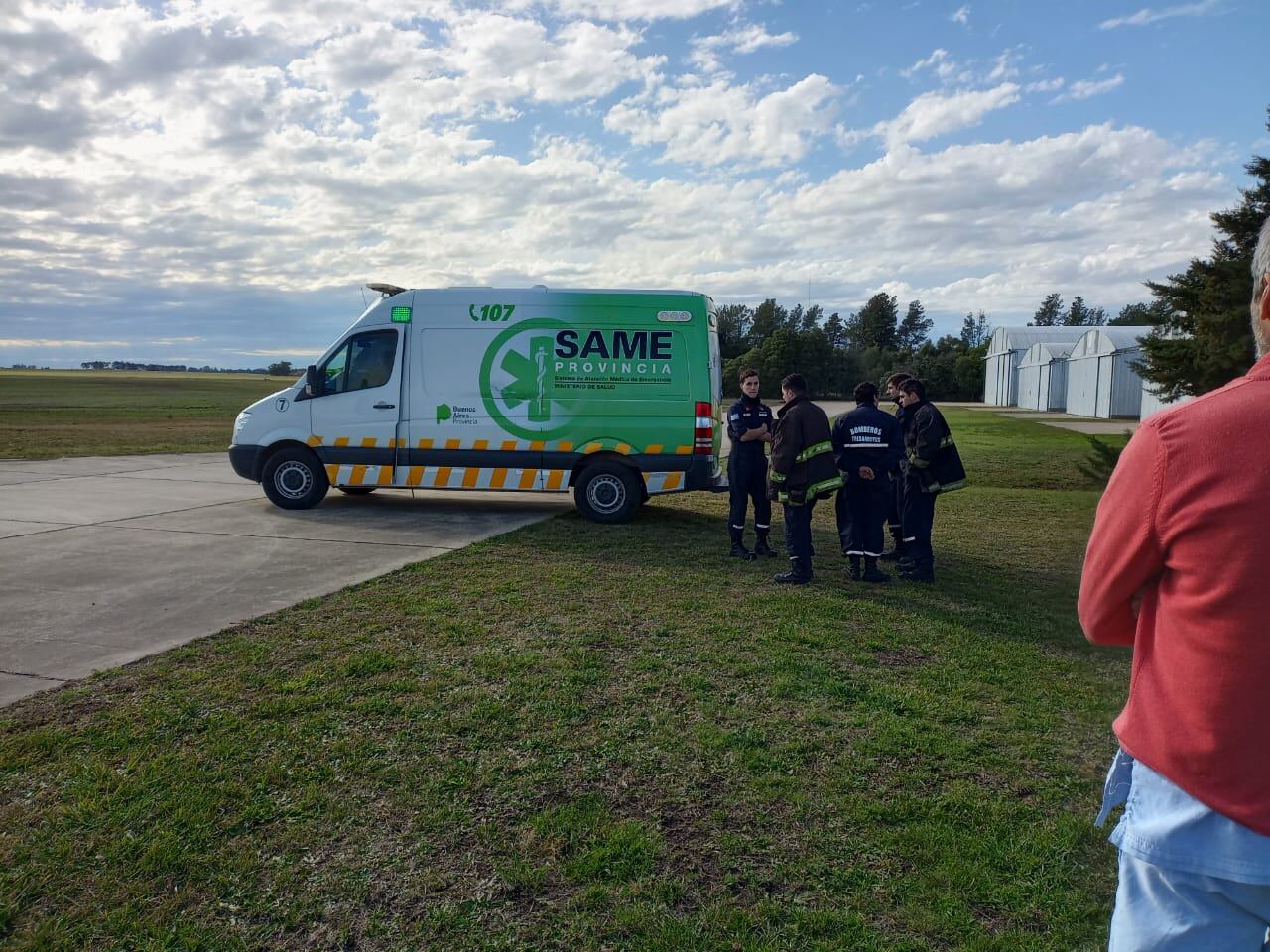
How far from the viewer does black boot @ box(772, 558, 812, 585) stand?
313 inches

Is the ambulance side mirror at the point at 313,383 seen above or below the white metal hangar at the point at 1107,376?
below

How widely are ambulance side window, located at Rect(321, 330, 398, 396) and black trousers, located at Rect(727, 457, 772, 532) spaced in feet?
14.8

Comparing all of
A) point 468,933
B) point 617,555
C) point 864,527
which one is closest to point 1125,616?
point 468,933

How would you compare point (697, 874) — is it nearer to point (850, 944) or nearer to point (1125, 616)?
point (850, 944)

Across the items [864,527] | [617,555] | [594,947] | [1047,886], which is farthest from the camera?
[617,555]

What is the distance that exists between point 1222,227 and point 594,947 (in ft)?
38.9

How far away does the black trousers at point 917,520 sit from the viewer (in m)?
8.18

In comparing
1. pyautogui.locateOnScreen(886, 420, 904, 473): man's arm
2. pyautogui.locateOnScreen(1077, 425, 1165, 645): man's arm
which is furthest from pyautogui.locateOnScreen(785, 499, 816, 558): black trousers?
pyautogui.locateOnScreen(1077, 425, 1165, 645): man's arm

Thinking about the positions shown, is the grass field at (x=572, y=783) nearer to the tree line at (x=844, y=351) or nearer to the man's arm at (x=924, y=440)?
the man's arm at (x=924, y=440)

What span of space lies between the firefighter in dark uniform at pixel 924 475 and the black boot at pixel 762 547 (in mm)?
1411

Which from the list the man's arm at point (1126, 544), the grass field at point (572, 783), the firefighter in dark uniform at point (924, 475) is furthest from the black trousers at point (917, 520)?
the man's arm at point (1126, 544)

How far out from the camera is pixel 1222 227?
1099 centimetres

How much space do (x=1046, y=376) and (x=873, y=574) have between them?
46874mm

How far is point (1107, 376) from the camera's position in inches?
1468
